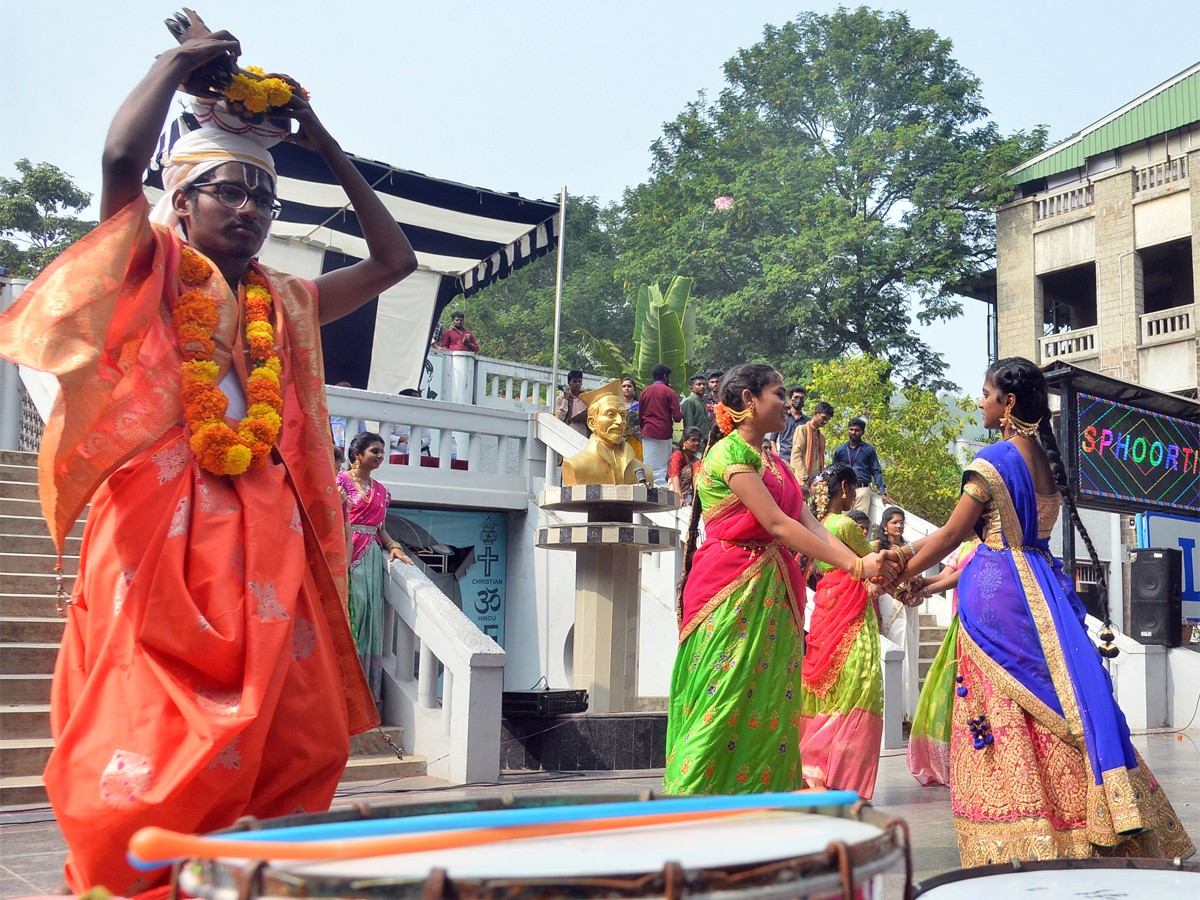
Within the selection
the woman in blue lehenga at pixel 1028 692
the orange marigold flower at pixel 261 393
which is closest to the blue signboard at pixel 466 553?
the woman in blue lehenga at pixel 1028 692

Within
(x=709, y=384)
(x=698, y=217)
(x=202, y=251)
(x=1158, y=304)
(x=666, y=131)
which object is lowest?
(x=202, y=251)

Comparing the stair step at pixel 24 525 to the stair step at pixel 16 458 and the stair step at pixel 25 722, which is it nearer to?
the stair step at pixel 16 458

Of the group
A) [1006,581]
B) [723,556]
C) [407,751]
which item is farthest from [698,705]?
[407,751]

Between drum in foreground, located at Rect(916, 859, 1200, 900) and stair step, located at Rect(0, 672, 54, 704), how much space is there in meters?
6.28

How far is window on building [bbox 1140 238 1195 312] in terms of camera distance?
28.3 meters

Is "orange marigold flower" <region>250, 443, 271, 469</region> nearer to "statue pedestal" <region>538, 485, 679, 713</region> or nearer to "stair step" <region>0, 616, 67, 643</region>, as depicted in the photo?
"stair step" <region>0, 616, 67, 643</region>

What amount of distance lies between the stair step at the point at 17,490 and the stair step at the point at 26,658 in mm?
2524

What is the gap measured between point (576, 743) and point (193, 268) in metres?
5.56

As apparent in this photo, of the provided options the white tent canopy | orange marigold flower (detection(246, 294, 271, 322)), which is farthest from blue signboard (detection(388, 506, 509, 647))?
orange marigold flower (detection(246, 294, 271, 322))

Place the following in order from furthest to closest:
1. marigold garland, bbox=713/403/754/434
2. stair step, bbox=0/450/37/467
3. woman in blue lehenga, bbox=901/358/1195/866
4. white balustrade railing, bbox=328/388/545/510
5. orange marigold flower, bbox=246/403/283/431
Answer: white balustrade railing, bbox=328/388/545/510 < stair step, bbox=0/450/37/467 < marigold garland, bbox=713/403/754/434 < woman in blue lehenga, bbox=901/358/1195/866 < orange marigold flower, bbox=246/403/283/431

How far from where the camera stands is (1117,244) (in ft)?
90.8

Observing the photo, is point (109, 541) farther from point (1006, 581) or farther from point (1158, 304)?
point (1158, 304)

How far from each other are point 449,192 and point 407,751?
32.2 ft

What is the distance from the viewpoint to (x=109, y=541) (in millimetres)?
2957
